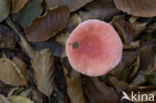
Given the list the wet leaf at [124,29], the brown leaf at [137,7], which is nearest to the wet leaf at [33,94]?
the wet leaf at [124,29]

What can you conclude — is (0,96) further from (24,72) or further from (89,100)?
(89,100)

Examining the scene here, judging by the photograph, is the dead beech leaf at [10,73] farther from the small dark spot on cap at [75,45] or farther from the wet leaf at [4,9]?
the small dark spot on cap at [75,45]

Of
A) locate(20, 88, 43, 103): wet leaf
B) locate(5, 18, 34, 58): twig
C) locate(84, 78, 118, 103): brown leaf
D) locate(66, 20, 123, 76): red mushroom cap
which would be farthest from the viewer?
locate(5, 18, 34, 58): twig

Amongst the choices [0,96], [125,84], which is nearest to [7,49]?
[0,96]

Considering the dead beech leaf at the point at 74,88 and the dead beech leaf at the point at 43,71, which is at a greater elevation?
the dead beech leaf at the point at 43,71

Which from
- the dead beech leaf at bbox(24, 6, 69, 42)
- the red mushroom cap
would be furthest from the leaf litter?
the red mushroom cap

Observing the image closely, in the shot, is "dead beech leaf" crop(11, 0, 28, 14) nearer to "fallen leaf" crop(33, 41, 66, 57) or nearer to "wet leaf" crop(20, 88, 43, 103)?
"fallen leaf" crop(33, 41, 66, 57)

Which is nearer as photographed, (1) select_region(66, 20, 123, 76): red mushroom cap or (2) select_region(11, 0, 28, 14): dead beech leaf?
(1) select_region(66, 20, 123, 76): red mushroom cap
